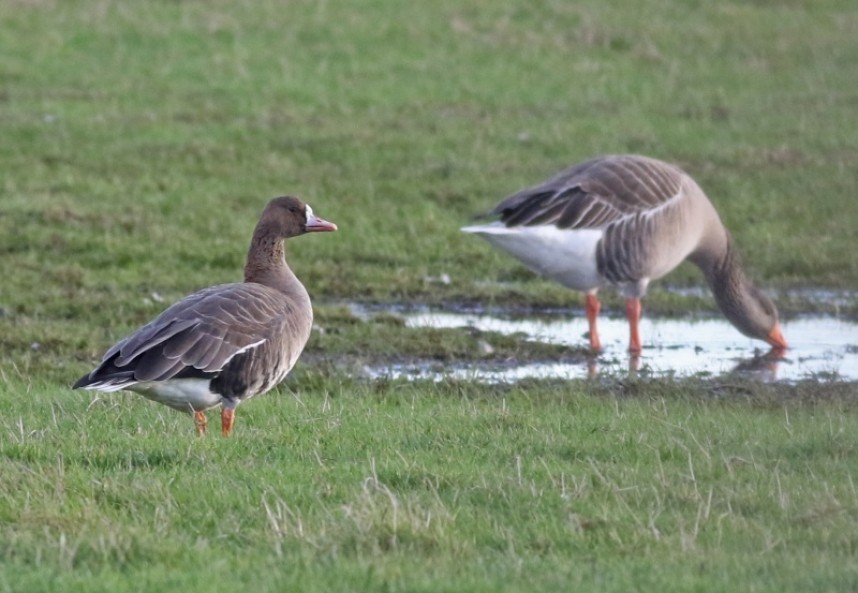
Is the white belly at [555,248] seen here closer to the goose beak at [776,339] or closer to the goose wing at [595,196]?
the goose wing at [595,196]

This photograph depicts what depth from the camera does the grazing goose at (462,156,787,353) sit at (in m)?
12.1

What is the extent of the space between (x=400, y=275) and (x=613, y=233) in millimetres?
2380

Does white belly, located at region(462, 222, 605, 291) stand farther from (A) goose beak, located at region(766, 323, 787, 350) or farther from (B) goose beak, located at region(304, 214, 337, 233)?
(B) goose beak, located at region(304, 214, 337, 233)

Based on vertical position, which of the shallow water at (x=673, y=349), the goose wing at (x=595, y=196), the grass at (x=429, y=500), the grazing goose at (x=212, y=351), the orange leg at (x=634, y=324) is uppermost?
the goose wing at (x=595, y=196)

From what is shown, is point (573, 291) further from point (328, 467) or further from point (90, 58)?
point (90, 58)

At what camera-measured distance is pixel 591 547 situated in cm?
567

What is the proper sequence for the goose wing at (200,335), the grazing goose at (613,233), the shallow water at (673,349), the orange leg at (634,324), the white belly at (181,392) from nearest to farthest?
the goose wing at (200,335)
the white belly at (181,392)
the shallow water at (673,349)
the orange leg at (634,324)
the grazing goose at (613,233)

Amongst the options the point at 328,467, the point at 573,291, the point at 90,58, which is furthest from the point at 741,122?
the point at 328,467

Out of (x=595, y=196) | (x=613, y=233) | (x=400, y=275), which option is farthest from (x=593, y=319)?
(x=400, y=275)

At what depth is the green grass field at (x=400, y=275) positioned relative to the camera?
5.63 meters

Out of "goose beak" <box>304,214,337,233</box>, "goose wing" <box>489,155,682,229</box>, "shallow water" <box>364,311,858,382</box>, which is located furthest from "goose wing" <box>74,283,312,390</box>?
"goose wing" <box>489,155,682,229</box>

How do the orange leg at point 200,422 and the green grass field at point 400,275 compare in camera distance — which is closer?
the green grass field at point 400,275

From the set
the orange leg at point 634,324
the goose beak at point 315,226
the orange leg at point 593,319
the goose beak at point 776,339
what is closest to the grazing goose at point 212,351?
the goose beak at point 315,226

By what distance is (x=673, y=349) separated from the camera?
11633 millimetres
